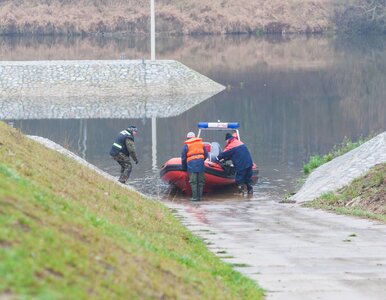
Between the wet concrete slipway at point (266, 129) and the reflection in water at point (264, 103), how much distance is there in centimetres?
7

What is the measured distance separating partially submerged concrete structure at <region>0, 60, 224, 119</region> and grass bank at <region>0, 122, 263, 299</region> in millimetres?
34514

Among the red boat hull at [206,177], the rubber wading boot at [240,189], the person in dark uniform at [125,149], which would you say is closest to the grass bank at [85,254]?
the red boat hull at [206,177]

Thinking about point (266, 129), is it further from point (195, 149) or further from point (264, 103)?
point (195, 149)

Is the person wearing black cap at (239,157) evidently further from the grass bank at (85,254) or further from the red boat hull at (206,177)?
the grass bank at (85,254)

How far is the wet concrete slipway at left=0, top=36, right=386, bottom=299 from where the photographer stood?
33.6 feet

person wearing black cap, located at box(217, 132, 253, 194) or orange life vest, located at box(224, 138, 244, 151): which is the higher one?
orange life vest, located at box(224, 138, 244, 151)

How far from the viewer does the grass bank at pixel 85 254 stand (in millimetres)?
5719

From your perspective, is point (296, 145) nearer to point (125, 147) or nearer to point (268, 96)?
point (125, 147)

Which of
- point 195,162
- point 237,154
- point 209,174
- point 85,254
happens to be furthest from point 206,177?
point 85,254

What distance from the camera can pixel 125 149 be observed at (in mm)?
23062

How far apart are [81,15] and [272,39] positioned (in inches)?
624

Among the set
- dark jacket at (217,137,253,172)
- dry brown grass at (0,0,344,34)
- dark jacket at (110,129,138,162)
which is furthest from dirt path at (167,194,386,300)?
dry brown grass at (0,0,344,34)

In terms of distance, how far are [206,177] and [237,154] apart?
880 mm

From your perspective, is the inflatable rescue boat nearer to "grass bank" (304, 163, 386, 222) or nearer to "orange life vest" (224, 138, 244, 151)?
"orange life vest" (224, 138, 244, 151)
